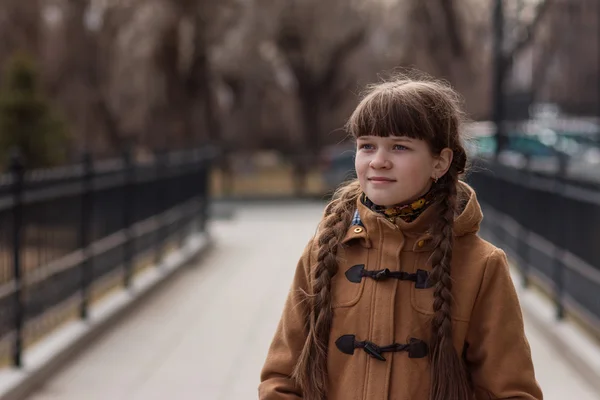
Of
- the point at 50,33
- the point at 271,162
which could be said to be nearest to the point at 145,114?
the point at 50,33

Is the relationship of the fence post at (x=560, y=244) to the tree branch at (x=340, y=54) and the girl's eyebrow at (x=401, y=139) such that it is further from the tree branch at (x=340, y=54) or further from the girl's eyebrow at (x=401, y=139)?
the tree branch at (x=340, y=54)

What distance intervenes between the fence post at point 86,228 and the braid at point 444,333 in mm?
6551

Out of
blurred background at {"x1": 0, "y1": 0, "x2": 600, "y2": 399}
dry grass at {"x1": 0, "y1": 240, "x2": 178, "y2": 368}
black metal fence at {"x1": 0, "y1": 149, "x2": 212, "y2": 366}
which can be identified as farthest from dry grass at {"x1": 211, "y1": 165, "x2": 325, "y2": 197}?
dry grass at {"x1": 0, "y1": 240, "x2": 178, "y2": 368}

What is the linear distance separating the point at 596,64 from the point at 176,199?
19.5 meters

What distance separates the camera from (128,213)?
1090cm

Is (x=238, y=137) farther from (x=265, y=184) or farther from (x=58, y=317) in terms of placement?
(x=58, y=317)

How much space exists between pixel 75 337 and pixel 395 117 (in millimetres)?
6084

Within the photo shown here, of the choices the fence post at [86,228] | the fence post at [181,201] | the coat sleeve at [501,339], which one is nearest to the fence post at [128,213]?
the fence post at [86,228]

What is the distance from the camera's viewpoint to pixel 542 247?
33.6 ft

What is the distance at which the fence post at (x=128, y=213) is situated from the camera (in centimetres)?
1070

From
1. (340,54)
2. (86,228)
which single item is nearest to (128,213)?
(86,228)

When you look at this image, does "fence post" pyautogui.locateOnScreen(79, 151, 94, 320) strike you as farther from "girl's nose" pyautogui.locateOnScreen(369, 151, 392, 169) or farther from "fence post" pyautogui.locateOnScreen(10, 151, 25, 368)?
"girl's nose" pyautogui.locateOnScreen(369, 151, 392, 169)

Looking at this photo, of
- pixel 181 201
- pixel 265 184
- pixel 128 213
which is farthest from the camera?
pixel 265 184

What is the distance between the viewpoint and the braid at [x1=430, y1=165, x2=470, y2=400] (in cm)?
258
